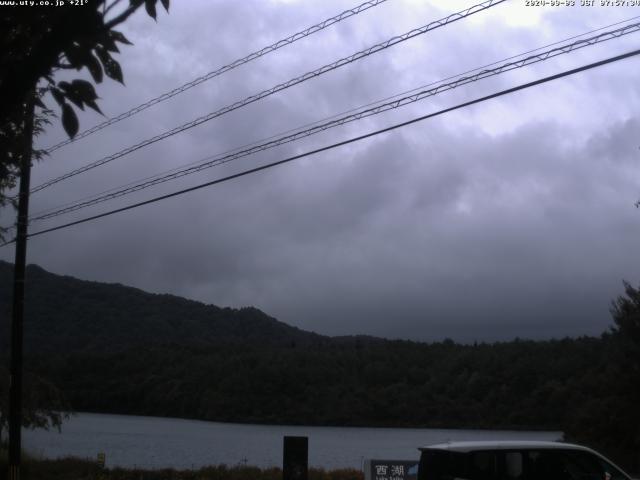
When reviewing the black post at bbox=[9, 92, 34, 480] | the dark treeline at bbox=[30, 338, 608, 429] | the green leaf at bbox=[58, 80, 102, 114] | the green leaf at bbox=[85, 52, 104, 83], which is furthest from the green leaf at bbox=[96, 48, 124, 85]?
the dark treeline at bbox=[30, 338, 608, 429]

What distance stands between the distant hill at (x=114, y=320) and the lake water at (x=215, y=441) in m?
5.75

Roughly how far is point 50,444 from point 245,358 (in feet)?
63.0

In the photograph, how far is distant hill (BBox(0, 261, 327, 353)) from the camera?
184 feet

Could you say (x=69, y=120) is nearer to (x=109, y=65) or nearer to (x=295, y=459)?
(x=109, y=65)

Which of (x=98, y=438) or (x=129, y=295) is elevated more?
(x=129, y=295)

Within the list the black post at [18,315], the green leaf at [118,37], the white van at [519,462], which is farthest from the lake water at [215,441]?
the green leaf at [118,37]

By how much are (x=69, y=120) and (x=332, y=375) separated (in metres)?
50.3

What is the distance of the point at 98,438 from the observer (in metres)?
47.0

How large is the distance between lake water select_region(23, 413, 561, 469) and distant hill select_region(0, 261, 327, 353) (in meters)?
5.75

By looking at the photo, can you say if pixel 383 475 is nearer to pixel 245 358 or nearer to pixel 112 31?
pixel 112 31

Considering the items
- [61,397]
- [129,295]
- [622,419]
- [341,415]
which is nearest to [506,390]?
[622,419]

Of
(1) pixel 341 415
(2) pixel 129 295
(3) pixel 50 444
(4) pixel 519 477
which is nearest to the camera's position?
(4) pixel 519 477

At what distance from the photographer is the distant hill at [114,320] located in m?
56.1

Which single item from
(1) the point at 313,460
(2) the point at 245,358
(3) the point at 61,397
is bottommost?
(1) the point at 313,460
